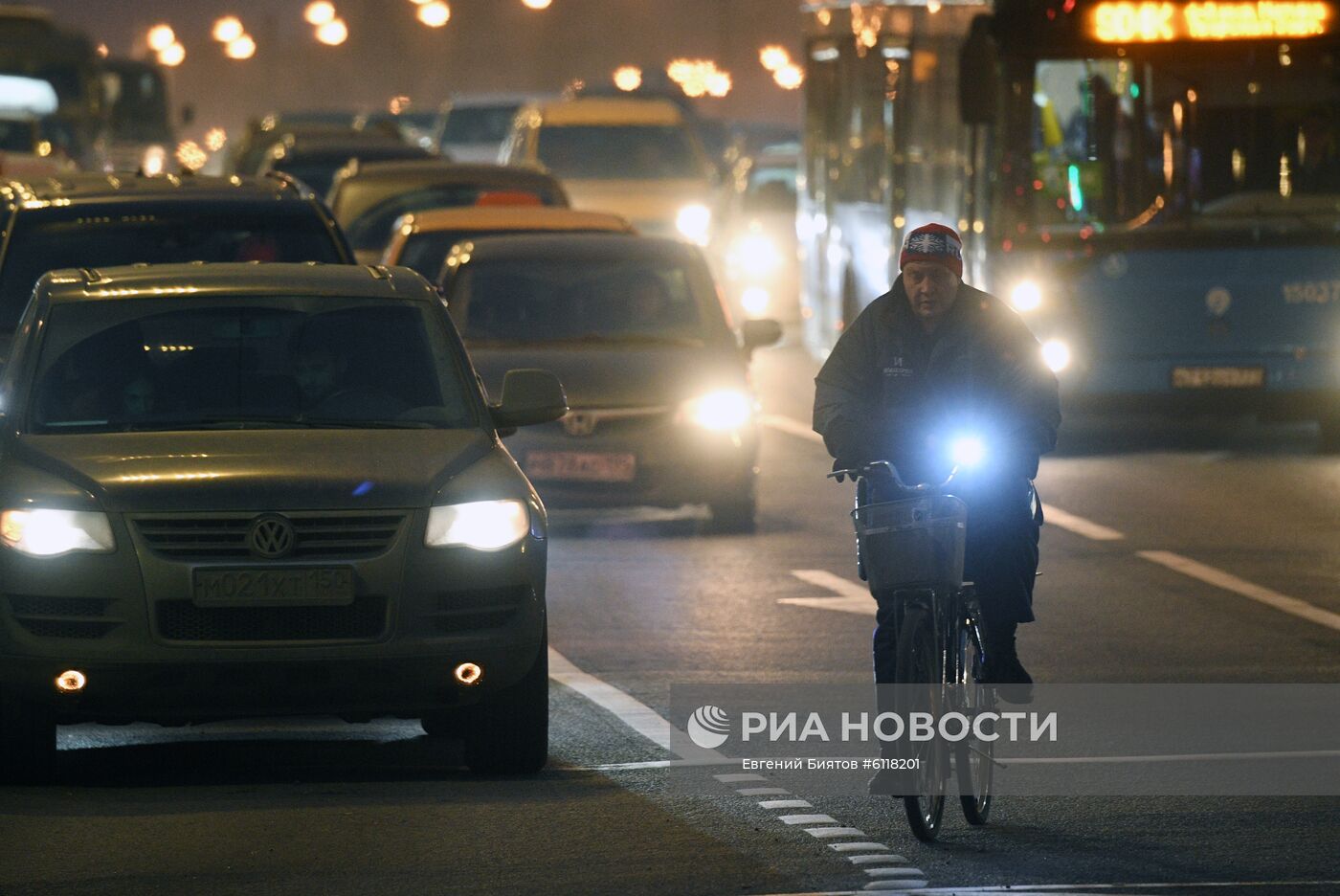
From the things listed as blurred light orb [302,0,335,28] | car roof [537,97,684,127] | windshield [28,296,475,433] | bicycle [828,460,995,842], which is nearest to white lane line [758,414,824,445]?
car roof [537,97,684,127]

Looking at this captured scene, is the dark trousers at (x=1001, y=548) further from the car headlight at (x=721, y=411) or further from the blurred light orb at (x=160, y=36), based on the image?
the blurred light orb at (x=160, y=36)

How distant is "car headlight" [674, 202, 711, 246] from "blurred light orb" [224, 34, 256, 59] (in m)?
54.8

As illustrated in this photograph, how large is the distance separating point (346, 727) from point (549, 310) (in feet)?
21.7

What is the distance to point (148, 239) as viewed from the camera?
14102 mm

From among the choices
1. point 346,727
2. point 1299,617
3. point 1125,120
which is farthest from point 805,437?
point 346,727

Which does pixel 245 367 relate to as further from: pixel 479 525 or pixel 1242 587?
pixel 1242 587

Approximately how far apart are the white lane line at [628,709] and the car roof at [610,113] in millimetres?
22044

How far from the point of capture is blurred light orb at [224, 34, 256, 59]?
86.0 meters

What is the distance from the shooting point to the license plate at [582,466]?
1555cm

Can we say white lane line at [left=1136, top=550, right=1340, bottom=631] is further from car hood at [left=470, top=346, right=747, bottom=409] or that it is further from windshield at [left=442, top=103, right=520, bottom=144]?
windshield at [left=442, top=103, right=520, bottom=144]

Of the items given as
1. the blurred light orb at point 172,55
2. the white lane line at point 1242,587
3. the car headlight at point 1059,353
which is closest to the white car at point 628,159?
the car headlight at point 1059,353

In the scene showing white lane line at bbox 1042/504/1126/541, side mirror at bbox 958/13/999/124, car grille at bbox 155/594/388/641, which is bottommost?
white lane line at bbox 1042/504/1126/541

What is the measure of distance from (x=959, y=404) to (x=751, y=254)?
2515 cm

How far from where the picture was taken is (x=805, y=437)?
848 inches
